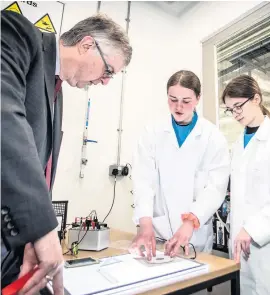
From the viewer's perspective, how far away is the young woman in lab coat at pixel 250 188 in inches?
41.7

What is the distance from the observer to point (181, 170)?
134 cm

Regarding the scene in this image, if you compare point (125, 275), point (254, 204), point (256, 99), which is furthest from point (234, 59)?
point (125, 275)

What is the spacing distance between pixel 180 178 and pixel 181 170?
0.05 metres

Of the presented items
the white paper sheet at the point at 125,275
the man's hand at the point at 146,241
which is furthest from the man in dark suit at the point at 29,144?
the man's hand at the point at 146,241

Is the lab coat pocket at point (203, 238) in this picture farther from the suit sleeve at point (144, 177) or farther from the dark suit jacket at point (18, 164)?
the dark suit jacket at point (18, 164)

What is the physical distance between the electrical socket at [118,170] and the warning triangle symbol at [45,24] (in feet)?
3.95

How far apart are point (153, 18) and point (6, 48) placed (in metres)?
2.43

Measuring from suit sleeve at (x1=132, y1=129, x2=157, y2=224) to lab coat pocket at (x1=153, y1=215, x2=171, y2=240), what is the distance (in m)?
0.08

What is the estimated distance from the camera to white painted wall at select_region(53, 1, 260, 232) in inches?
74.9

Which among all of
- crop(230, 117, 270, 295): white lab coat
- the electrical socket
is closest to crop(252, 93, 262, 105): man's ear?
Answer: crop(230, 117, 270, 295): white lab coat

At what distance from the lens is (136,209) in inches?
49.0

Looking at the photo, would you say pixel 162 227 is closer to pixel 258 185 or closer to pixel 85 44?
pixel 258 185

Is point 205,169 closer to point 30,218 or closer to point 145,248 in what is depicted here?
point 145,248

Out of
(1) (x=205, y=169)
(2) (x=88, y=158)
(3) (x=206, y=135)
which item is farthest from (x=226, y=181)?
(2) (x=88, y=158)
